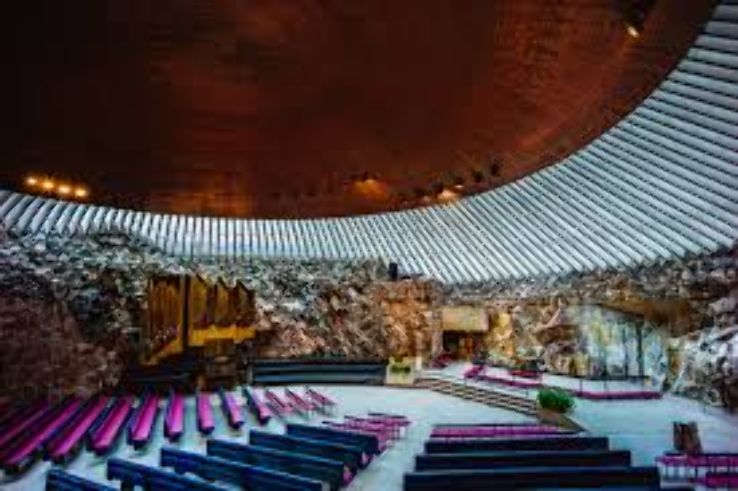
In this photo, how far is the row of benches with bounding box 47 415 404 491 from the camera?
9.51m

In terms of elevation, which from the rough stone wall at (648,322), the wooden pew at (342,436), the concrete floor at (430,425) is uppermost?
the rough stone wall at (648,322)

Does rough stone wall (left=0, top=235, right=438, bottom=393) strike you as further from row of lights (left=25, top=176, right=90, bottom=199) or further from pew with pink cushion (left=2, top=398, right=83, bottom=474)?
row of lights (left=25, top=176, right=90, bottom=199)

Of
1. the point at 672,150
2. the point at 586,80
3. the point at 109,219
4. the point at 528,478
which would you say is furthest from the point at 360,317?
the point at 586,80

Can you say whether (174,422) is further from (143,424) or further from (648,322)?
(648,322)

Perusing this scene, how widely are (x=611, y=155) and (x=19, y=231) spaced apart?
20979mm

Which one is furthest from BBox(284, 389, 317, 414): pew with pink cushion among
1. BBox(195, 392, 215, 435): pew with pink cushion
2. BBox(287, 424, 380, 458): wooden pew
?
BBox(287, 424, 380, 458): wooden pew

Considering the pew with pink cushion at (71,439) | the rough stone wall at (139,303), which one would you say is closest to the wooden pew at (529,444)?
the pew with pink cushion at (71,439)

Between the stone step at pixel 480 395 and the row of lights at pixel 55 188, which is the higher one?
the row of lights at pixel 55 188

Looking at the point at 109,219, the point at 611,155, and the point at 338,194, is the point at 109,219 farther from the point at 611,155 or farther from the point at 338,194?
the point at 338,194

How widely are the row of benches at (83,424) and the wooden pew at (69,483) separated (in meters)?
3.05

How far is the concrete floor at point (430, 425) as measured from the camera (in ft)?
41.1

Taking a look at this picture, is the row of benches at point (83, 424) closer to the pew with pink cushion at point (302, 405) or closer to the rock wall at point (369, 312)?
the pew with pink cushion at point (302, 405)

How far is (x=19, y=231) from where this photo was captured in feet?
81.4

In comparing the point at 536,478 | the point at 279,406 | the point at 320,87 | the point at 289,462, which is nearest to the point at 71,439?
the point at 289,462
